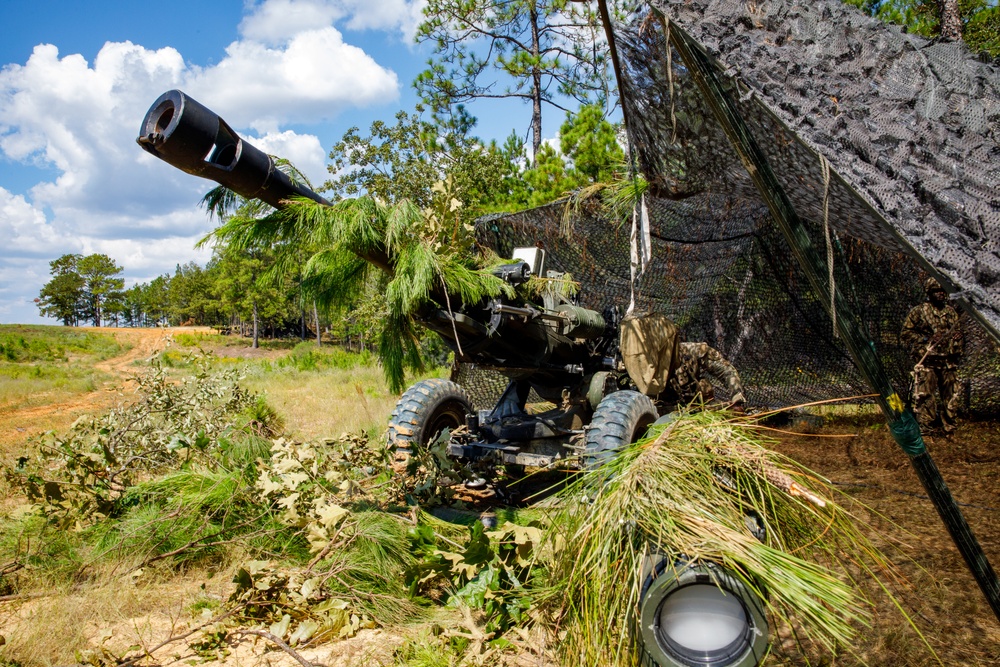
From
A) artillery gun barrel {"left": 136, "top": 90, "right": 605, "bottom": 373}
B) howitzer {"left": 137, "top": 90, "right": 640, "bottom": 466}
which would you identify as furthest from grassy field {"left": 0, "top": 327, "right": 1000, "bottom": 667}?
artillery gun barrel {"left": 136, "top": 90, "right": 605, "bottom": 373}

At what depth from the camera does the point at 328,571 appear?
10.2 ft

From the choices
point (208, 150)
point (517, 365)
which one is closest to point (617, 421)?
point (517, 365)

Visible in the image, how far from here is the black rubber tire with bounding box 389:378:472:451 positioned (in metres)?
5.11

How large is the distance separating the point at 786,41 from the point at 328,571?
9.68 ft

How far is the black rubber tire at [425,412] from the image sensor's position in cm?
511

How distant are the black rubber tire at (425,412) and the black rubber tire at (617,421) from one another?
1348mm

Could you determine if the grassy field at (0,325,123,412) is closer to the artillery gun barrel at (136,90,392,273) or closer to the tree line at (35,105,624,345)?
the tree line at (35,105,624,345)

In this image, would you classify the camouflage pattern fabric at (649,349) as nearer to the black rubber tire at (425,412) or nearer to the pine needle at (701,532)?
the black rubber tire at (425,412)

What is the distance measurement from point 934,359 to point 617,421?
3956 millimetres

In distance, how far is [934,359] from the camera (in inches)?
248

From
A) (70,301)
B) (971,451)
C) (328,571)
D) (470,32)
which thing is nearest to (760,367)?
(971,451)

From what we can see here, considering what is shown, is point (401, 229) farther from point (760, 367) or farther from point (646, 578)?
point (760, 367)

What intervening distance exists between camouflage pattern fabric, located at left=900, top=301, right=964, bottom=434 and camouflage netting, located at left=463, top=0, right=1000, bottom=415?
6.1 inches

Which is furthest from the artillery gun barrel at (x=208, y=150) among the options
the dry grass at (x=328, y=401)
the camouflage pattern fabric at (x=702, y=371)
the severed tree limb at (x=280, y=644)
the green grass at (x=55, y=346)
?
the green grass at (x=55, y=346)
